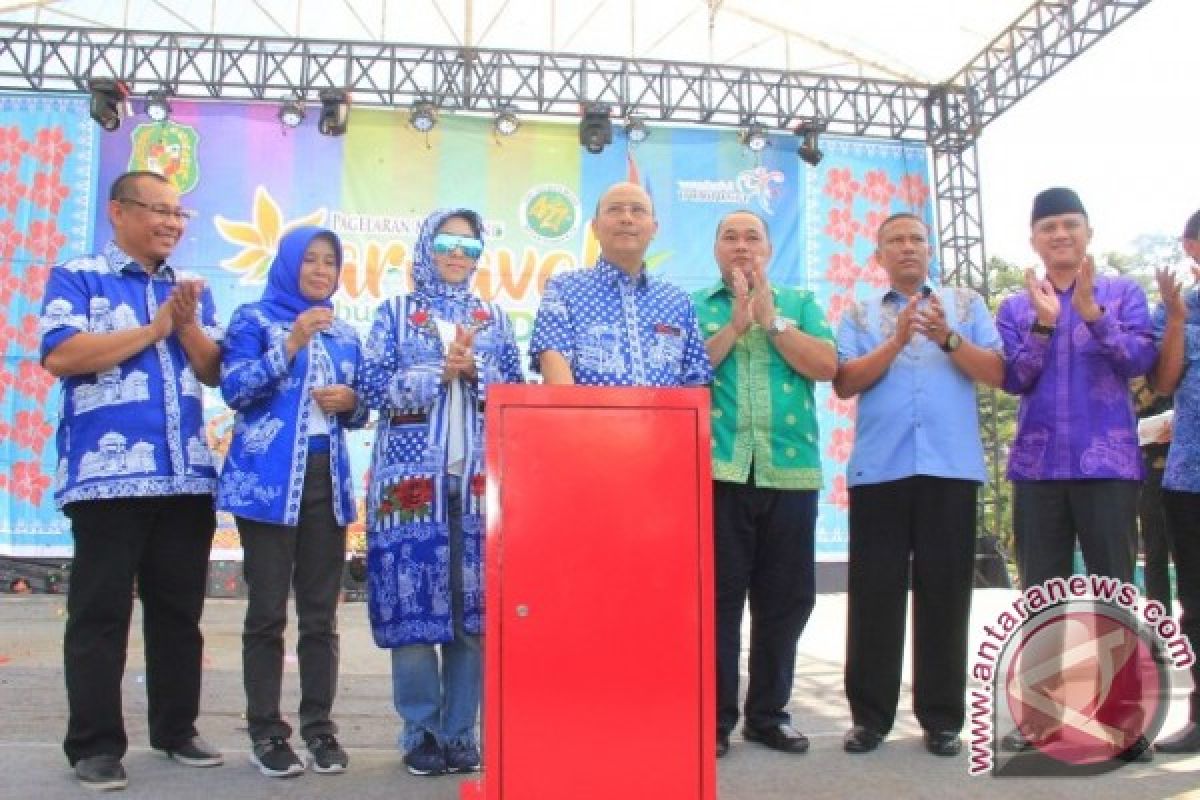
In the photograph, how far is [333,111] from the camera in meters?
8.72

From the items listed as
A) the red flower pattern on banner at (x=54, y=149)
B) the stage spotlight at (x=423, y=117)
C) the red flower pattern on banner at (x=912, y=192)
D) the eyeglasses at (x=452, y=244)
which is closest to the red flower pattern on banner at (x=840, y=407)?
the red flower pattern on banner at (x=912, y=192)

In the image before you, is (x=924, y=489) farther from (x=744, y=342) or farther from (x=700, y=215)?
(x=700, y=215)

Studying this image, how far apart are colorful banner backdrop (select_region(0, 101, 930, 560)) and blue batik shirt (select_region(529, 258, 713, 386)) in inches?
235

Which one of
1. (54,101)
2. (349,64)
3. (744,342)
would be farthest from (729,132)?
(744,342)

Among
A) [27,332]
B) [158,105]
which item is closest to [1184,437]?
[158,105]

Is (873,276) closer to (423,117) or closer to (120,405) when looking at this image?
(423,117)

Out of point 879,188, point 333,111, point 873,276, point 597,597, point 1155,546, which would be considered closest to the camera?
point 597,597

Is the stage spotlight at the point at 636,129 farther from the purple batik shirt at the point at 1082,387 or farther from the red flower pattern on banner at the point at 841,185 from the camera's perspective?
the purple batik shirt at the point at 1082,387

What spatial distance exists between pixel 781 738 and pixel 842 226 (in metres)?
7.17

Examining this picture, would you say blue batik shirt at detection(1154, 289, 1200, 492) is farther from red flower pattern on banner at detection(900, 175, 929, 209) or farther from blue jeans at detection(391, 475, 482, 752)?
red flower pattern on banner at detection(900, 175, 929, 209)

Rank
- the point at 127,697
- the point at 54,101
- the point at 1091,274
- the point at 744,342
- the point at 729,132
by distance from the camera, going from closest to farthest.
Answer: the point at 1091,274, the point at 744,342, the point at 127,697, the point at 54,101, the point at 729,132

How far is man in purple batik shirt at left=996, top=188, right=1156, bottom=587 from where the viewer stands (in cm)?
286

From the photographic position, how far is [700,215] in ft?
29.7

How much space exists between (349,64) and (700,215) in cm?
355
